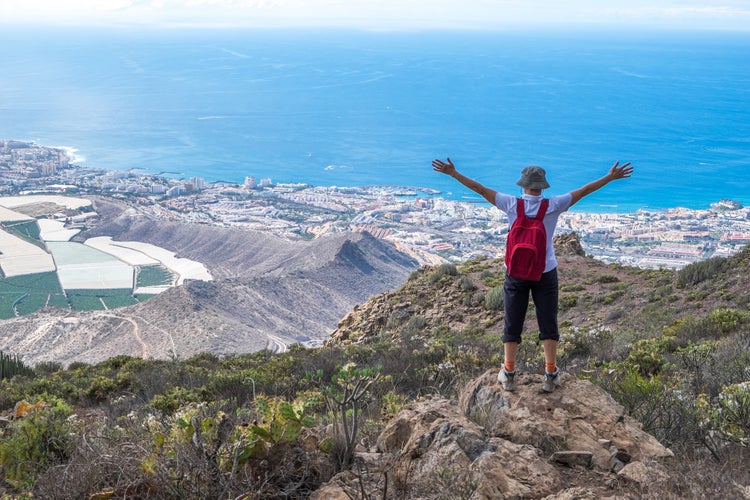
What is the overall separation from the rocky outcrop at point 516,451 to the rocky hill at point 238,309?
1218 centimetres

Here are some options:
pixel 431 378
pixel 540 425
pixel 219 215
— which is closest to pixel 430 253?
pixel 219 215

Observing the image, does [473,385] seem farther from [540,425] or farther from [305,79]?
[305,79]

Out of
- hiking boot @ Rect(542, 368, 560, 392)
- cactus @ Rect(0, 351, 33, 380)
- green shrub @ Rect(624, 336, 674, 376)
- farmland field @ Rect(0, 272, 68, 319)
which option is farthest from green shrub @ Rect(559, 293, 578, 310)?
farmland field @ Rect(0, 272, 68, 319)

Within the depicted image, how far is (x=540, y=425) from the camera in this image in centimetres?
413

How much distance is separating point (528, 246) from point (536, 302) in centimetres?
48

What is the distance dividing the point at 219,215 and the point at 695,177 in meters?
55.7

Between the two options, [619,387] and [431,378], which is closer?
[619,387]

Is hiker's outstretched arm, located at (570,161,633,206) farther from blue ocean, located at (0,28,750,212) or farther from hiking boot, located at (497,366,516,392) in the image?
blue ocean, located at (0,28,750,212)

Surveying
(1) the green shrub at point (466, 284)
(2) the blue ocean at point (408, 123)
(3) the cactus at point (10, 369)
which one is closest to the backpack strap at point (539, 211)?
(3) the cactus at point (10, 369)

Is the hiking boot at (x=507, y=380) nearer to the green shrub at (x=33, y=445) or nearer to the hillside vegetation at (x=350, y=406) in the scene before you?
the hillside vegetation at (x=350, y=406)

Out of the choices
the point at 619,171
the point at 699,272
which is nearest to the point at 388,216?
the point at 699,272

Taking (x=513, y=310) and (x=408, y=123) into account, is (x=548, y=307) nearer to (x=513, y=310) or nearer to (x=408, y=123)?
(x=513, y=310)

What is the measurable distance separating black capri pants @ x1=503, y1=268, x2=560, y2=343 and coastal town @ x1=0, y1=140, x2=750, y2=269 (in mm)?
31187

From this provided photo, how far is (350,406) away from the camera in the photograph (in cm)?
449
